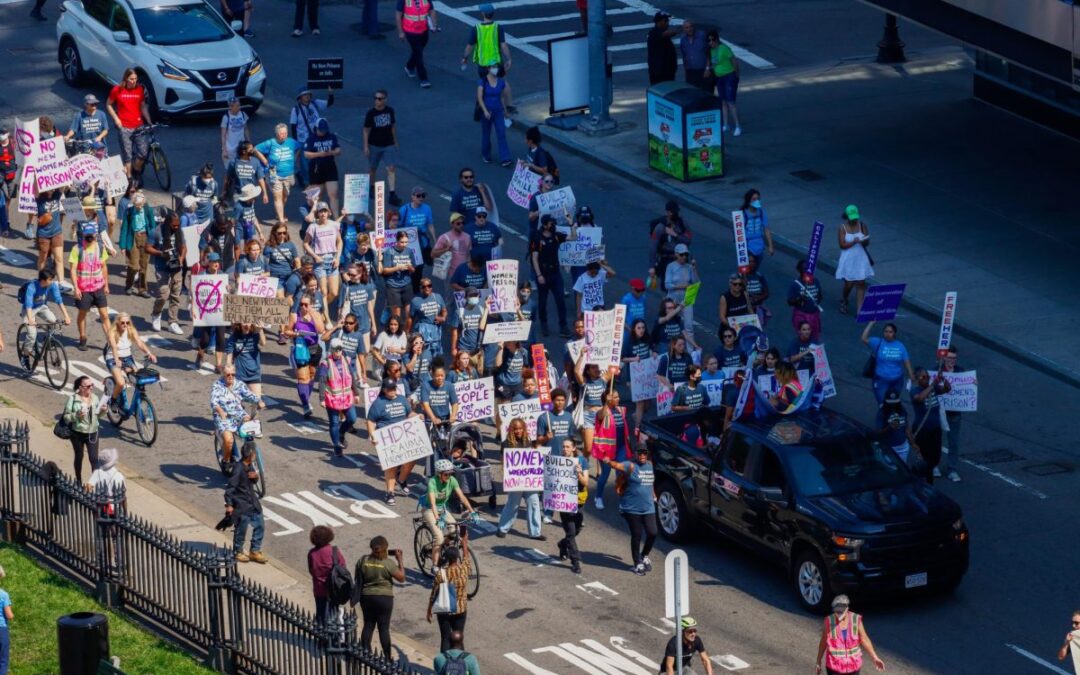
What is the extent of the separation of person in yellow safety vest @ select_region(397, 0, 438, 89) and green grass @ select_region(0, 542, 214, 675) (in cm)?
1892

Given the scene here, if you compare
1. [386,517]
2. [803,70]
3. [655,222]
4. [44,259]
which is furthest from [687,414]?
[803,70]

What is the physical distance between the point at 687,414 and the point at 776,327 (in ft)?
17.8

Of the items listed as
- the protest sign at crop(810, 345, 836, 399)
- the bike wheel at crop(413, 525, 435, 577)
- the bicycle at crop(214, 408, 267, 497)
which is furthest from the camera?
the protest sign at crop(810, 345, 836, 399)

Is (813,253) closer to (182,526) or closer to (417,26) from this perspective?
(182,526)

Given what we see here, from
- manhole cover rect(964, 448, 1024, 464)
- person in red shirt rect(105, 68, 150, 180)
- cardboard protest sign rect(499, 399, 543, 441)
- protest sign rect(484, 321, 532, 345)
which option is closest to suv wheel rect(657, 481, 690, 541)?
cardboard protest sign rect(499, 399, 543, 441)

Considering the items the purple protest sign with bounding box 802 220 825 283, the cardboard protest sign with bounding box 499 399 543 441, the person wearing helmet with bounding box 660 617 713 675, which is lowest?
the cardboard protest sign with bounding box 499 399 543 441

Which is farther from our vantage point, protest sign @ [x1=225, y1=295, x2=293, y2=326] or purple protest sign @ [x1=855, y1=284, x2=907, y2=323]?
purple protest sign @ [x1=855, y1=284, x2=907, y2=323]

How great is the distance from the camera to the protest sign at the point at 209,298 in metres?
26.6

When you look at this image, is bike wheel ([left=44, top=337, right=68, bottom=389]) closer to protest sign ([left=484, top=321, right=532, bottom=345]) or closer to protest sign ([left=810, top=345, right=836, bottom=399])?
protest sign ([left=484, top=321, right=532, bottom=345])

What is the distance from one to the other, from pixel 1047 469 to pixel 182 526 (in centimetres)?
1055

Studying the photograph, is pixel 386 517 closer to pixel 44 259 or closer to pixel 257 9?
pixel 44 259

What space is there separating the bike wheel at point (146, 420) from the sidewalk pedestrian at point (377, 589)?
20.9 feet

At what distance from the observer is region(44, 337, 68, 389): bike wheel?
2722 cm

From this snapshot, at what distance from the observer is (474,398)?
2488 cm
